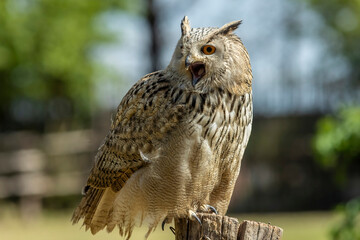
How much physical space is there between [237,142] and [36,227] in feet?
37.0

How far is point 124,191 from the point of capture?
4691 millimetres

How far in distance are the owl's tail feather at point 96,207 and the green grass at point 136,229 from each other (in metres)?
5.68

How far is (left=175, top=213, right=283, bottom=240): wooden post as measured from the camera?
3.62 m

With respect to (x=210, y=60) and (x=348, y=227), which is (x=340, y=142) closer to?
(x=348, y=227)

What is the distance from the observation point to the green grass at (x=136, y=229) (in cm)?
1144

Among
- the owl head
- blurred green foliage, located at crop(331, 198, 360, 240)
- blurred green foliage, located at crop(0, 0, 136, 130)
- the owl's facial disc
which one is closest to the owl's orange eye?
the owl head

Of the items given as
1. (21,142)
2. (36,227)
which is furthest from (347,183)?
(21,142)

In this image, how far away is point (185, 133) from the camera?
4211 mm

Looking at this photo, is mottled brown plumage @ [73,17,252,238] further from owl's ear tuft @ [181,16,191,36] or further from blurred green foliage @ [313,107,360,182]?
blurred green foliage @ [313,107,360,182]

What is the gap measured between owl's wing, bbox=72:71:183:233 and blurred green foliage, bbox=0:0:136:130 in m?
16.8

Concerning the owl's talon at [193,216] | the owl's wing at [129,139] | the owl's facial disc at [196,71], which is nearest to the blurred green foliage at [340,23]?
the owl's wing at [129,139]

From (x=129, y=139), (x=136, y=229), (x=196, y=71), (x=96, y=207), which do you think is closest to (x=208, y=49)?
(x=196, y=71)

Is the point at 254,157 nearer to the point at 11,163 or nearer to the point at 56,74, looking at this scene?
the point at 11,163

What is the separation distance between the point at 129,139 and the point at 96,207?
0.71 meters
